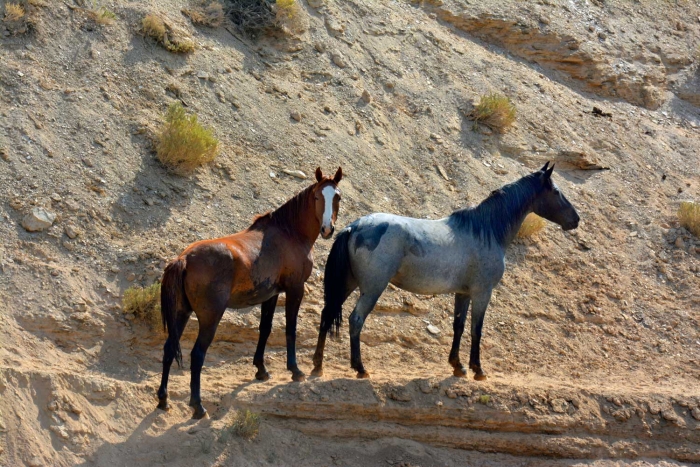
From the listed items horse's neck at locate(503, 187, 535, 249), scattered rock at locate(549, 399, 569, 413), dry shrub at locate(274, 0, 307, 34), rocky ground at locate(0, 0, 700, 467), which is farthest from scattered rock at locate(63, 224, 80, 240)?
dry shrub at locate(274, 0, 307, 34)

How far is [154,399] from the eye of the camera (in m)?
9.05

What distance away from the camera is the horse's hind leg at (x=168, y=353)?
848 cm

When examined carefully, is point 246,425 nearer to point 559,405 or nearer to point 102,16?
point 559,405

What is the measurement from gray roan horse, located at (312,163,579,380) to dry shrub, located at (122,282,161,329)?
1.82 metres

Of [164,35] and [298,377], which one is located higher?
[164,35]

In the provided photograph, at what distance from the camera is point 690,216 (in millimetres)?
14938

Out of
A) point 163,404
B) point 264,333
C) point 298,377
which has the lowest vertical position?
point 163,404

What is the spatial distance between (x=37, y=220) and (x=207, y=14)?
19.2 feet

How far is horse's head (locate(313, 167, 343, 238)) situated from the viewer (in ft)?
29.8

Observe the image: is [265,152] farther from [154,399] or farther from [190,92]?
[154,399]

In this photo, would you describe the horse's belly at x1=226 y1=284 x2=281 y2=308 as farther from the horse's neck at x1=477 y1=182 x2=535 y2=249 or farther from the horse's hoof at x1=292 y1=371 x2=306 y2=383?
the horse's neck at x1=477 y1=182 x2=535 y2=249

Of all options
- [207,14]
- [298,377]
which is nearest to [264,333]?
[298,377]

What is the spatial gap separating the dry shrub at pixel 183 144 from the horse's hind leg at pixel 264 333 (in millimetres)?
3115

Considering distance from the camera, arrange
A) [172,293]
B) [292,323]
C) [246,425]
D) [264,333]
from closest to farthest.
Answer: [172,293]
[246,425]
[292,323]
[264,333]
